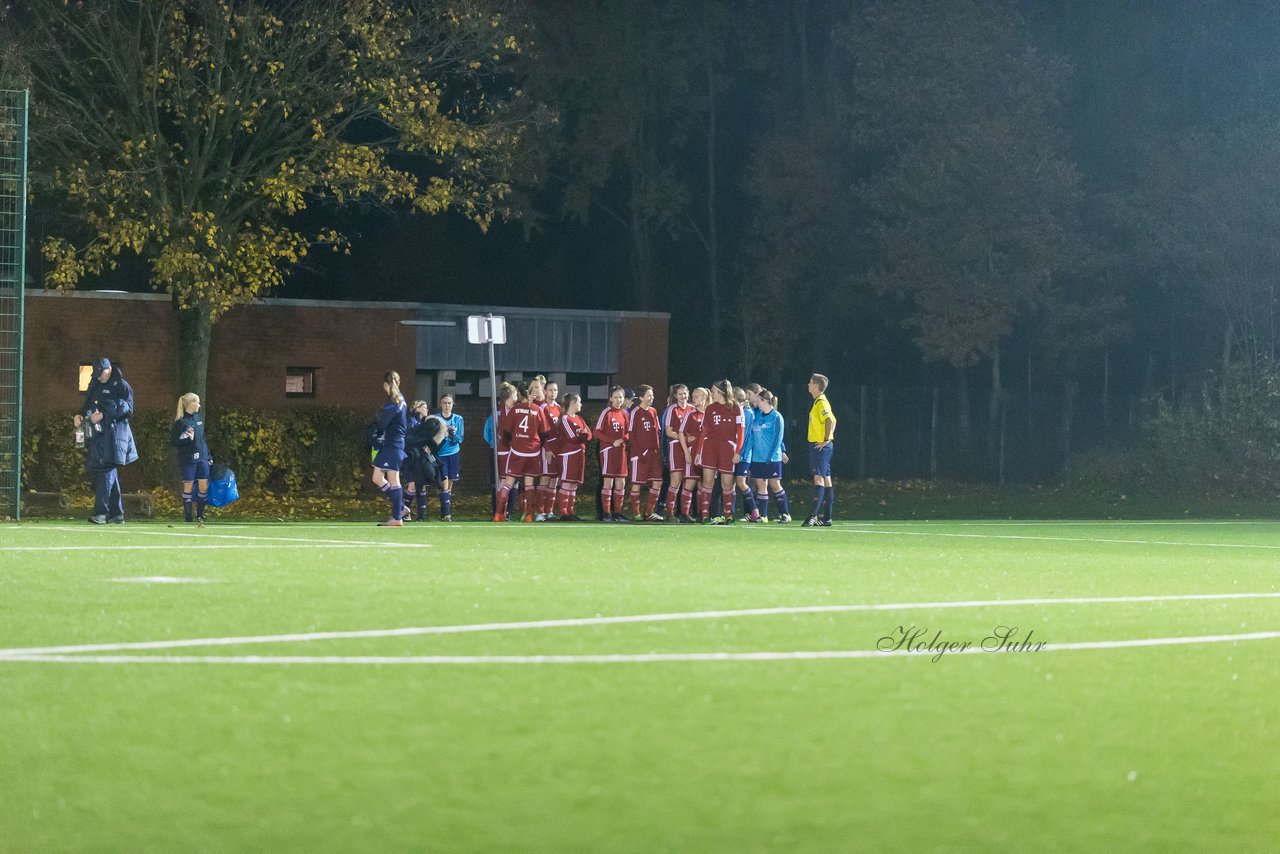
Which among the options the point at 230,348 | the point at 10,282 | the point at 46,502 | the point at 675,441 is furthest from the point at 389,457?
the point at 230,348

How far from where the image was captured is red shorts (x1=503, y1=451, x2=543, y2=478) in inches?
1085

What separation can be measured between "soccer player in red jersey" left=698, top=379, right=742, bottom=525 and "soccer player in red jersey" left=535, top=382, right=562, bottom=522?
6.39ft

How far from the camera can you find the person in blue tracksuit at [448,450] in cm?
2759

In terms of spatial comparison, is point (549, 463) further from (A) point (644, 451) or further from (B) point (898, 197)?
(B) point (898, 197)

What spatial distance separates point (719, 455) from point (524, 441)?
257cm

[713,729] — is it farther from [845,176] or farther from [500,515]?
[845,176]

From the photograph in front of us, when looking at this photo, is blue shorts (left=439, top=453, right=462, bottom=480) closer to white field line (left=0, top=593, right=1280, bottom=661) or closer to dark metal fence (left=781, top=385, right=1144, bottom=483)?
white field line (left=0, top=593, right=1280, bottom=661)

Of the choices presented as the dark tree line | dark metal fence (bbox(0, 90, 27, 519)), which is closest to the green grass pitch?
dark metal fence (bbox(0, 90, 27, 519))

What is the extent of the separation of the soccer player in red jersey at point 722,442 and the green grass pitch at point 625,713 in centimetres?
1250

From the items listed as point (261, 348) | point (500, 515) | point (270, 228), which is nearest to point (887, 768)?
point (500, 515)

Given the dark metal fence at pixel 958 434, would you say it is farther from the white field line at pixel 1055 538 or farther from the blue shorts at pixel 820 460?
the white field line at pixel 1055 538

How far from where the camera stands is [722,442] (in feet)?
90.5

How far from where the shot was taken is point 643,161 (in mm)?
54312

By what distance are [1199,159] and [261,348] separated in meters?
23.1
